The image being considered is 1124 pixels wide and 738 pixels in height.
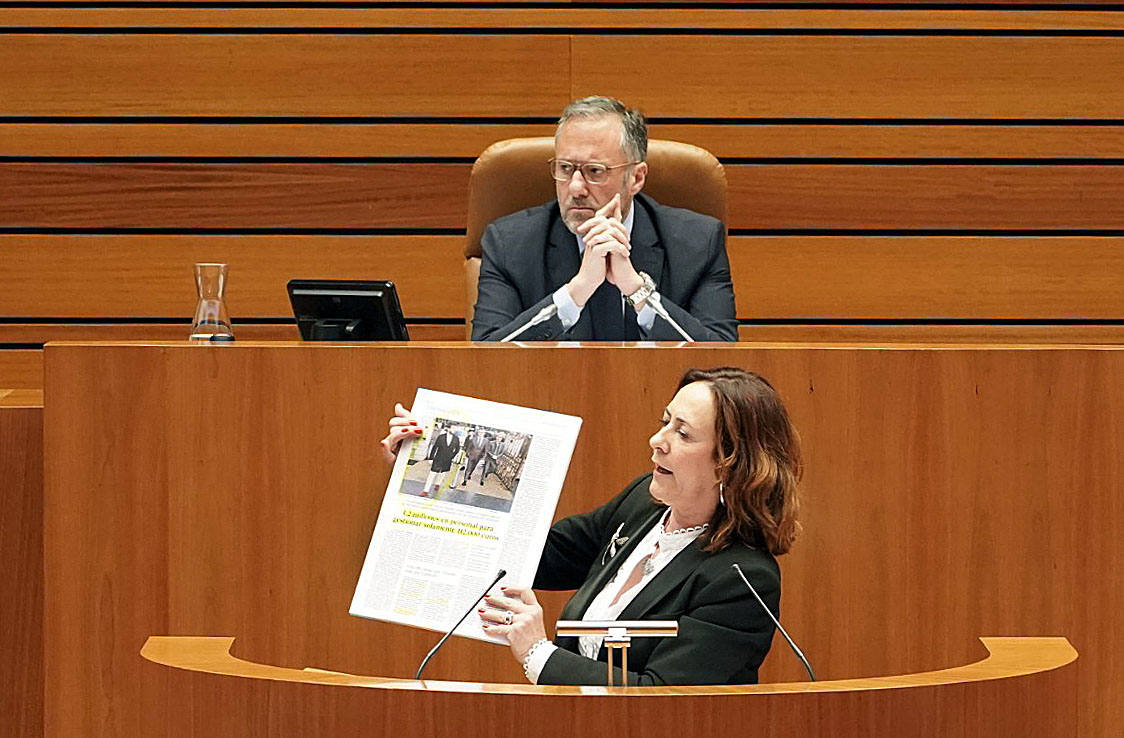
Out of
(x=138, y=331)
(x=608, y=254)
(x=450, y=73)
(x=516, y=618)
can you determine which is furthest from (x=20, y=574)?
(x=450, y=73)

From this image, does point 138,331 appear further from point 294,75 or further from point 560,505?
point 560,505

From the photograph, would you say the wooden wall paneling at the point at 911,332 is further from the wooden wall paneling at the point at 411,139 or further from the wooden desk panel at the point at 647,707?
the wooden desk panel at the point at 647,707

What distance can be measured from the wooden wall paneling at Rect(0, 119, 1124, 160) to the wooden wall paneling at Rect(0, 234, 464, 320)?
0.25 metres

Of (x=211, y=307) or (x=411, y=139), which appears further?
(x=411, y=139)

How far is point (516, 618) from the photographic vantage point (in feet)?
6.24

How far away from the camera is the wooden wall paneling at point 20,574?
2365 millimetres

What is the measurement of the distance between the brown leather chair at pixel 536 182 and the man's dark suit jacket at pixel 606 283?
0.38 feet

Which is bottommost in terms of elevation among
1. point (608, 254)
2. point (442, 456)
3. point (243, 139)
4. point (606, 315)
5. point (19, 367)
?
point (442, 456)

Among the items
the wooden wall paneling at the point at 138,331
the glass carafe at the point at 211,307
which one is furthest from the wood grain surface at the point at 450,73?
the glass carafe at the point at 211,307

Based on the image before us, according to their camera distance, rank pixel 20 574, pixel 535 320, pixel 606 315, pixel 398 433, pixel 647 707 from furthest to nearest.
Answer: pixel 606 315 < pixel 535 320 < pixel 20 574 < pixel 398 433 < pixel 647 707

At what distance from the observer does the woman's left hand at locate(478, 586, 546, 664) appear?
1.89 m

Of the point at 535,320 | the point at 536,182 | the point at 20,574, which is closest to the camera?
the point at 20,574

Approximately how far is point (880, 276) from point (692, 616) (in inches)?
103

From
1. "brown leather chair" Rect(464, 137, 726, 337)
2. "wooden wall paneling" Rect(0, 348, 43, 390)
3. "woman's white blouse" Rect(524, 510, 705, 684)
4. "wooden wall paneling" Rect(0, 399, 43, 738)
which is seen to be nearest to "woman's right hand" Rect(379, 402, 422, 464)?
"woman's white blouse" Rect(524, 510, 705, 684)
